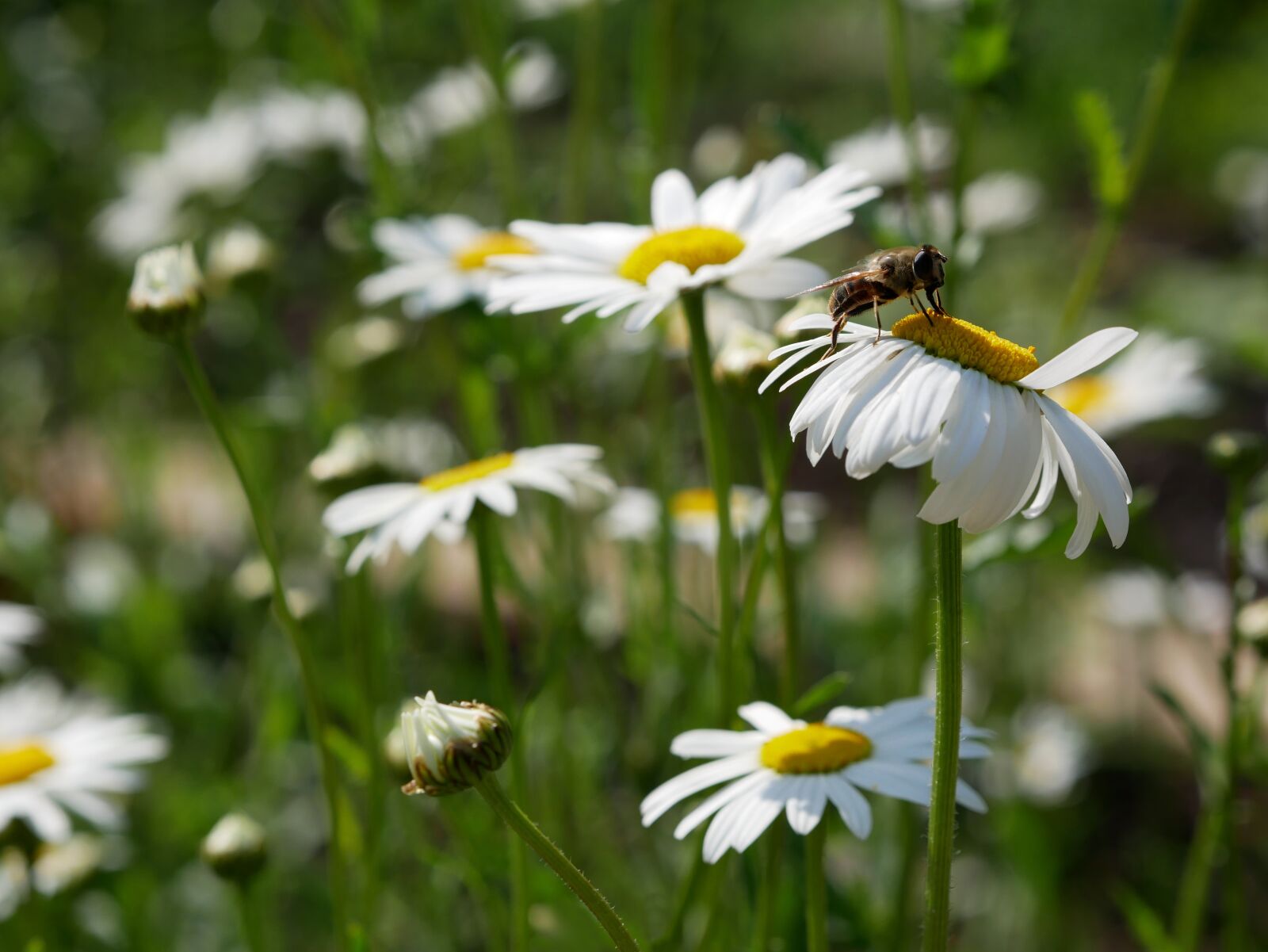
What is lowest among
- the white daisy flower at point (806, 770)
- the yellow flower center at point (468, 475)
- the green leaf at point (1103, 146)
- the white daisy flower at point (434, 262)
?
the white daisy flower at point (806, 770)

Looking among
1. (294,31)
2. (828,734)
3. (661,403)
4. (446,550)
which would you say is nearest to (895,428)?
(828,734)

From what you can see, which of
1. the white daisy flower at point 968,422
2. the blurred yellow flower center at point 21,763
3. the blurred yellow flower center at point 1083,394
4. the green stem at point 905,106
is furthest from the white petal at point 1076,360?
the blurred yellow flower center at point 1083,394

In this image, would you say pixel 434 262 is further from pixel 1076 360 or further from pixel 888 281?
pixel 1076 360

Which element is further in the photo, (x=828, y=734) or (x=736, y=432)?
(x=736, y=432)

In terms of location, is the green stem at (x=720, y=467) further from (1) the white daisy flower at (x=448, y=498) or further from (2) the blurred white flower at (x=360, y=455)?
(2) the blurred white flower at (x=360, y=455)

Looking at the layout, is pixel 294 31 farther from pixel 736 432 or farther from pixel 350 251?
pixel 736 432

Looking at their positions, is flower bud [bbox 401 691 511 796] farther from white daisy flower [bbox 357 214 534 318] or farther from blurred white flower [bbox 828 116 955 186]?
blurred white flower [bbox 828 116 955 186]
